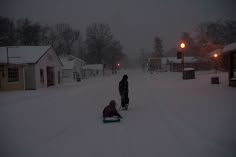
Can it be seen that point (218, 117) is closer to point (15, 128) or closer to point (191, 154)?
point (191, 154)

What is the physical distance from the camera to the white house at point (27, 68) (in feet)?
80.7

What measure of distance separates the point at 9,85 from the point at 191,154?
24504mm

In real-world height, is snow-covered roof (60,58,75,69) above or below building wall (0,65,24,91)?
above

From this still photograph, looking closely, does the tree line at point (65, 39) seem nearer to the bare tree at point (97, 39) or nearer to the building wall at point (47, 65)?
the bare tree at point (97, 39)

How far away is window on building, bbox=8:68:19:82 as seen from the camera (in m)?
24.9

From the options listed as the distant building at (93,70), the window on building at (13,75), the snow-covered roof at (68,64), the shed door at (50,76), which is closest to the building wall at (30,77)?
the window on building at (13,75)

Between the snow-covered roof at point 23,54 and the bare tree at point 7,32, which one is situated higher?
the bare tree at point 7,32

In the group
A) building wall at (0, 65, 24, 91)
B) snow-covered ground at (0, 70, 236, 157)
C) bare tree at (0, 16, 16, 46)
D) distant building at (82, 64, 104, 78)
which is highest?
bare tree at (0, 16, 16, 46)

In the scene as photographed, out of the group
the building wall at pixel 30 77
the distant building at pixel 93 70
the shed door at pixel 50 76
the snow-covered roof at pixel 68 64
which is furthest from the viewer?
the distant building at pixel 93 70

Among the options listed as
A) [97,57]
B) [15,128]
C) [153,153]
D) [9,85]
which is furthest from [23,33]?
[153,153]

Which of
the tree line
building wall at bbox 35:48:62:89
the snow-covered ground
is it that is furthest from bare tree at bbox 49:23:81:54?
the snow-covered ground

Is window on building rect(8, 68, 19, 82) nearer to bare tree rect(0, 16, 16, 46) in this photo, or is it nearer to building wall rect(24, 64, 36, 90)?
building wall rect(24, 64, 36, 90)

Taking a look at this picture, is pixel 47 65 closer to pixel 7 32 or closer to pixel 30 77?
pixel 30 77

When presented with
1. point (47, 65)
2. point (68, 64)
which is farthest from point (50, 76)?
point (68, 64)
